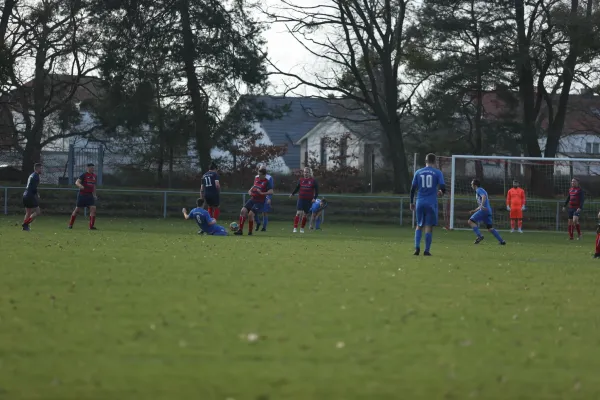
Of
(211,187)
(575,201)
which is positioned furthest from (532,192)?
(211,187)

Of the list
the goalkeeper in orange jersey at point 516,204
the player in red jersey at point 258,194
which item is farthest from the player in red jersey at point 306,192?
the goalkeeper in orange jersey at point 516,204

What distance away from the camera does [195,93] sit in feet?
137

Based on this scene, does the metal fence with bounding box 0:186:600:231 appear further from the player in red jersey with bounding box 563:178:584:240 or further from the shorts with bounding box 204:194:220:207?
the shorts with bounding box 204:194:220:207

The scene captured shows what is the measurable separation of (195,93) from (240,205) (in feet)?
16.8

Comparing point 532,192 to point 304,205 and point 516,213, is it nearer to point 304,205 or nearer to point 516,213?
point 516,213

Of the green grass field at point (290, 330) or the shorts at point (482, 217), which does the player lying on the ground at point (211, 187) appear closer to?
the shorts at point (482, 217)

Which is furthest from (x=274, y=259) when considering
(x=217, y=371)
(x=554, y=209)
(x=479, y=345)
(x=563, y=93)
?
(x=563, y=93)

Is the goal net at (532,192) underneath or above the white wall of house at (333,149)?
underneath

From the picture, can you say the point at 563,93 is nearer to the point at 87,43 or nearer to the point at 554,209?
the point at 554,209

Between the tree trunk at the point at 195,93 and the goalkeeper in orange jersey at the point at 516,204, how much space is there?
1406 cm

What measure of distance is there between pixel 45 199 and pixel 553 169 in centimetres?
2010

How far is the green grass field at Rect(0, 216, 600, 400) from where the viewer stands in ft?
19.6

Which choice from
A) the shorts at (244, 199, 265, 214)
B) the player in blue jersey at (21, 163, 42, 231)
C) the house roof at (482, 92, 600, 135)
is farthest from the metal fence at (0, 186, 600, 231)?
the player in blue jersey at (21, 163, 42, 231)

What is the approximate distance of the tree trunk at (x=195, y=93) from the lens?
41.0 metres
